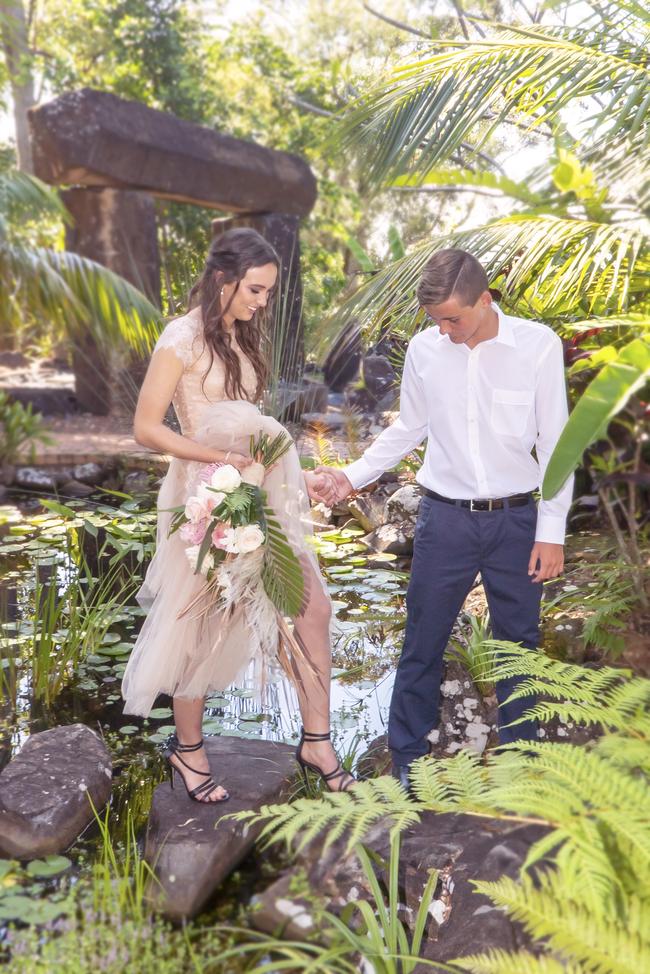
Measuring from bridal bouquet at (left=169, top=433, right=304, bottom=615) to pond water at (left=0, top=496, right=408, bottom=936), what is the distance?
0.57 m

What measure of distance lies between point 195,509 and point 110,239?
31.3ft

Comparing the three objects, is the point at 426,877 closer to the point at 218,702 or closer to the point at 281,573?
the point at 281,573

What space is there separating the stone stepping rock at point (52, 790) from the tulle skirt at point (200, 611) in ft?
1.09

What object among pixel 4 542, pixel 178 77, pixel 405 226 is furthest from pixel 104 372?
pixel 405 226

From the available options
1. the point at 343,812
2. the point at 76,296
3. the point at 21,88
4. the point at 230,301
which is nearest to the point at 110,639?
the point at 230,301

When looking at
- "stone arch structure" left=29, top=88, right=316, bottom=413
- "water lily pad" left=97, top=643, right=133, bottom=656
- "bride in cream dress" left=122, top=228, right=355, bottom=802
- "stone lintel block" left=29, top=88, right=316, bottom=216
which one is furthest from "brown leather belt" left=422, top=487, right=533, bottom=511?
"stone lintel block" left=29, top=88, right=316, bottom=216

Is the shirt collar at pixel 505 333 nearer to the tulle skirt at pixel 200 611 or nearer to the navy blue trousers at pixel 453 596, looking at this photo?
the navy blue trousers at pixel 453 596

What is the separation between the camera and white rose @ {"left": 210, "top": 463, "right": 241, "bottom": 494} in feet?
9.89

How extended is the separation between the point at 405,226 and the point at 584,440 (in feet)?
60.0

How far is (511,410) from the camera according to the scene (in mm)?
3084

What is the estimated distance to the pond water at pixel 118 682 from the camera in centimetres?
359

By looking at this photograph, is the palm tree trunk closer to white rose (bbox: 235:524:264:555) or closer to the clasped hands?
the clasped hands

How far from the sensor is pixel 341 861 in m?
2.80

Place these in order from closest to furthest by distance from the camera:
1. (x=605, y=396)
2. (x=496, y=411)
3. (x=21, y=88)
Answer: (x=605, y=396), (x=496, y=411), (x=21, y=88)
